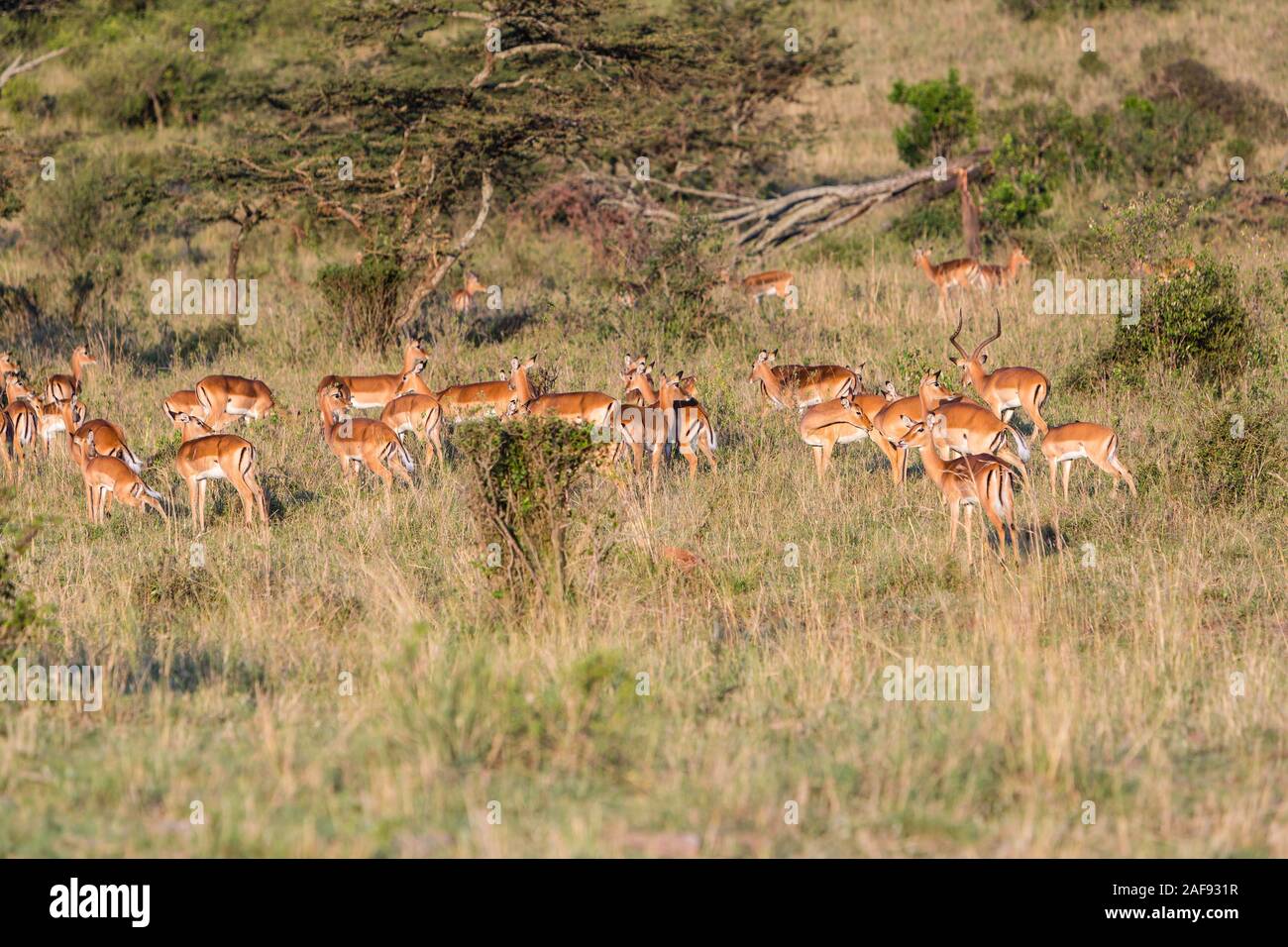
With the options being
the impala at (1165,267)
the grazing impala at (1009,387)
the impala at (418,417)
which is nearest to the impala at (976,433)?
the grazing impala at (1009,387)

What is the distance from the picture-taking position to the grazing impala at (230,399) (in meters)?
10.9

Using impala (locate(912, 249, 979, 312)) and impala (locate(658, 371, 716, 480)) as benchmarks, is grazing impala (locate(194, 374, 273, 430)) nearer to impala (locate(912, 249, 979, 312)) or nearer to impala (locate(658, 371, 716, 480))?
impala (locate(658, 371, 716, 480))

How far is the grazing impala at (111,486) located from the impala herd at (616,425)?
10 millimetres

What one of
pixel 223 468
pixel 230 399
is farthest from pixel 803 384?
pixel 223 468

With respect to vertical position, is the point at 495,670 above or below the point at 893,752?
above

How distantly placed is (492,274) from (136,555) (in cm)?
1039

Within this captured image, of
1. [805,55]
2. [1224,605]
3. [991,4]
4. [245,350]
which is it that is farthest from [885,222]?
[991,4]

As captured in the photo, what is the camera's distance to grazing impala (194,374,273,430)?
431 inches

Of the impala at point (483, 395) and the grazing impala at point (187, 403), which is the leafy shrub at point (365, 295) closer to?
the grazing impala at point (187, 403)

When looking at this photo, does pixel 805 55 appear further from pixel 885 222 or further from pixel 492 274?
pixel 492 274

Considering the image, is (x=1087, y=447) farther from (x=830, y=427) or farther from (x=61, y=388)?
(x=61, y=388)

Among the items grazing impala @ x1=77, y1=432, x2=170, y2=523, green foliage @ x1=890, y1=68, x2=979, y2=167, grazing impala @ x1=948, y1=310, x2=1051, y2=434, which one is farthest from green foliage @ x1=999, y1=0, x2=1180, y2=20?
grazing impala @ x1=77, y1=432, x2=170, y2=523

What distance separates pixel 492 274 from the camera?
1800 cm
